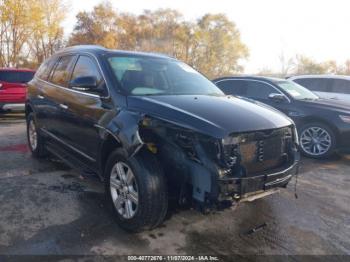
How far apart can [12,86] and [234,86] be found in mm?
6982

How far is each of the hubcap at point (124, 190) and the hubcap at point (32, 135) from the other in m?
2.88

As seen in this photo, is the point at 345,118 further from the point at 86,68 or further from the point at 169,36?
the point at 169,36

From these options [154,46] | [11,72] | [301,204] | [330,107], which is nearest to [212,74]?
[154,46]

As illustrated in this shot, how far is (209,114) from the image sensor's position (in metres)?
3.19

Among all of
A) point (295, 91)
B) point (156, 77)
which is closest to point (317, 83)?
point (295, 91)

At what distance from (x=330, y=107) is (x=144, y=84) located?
4.51 m

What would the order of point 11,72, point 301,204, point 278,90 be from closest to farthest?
point 301,204, point 278,90, point 11,72

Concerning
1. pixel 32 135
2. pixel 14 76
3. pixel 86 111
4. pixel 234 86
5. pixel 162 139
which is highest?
pixel 14 76

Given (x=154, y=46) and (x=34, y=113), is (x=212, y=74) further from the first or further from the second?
(x=34, y=113)

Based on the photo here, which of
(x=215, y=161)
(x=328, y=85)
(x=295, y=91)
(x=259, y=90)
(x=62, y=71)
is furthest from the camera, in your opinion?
(x=328, y=85)

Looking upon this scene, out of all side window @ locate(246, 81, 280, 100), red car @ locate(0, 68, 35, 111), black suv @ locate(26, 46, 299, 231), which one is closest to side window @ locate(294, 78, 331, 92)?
side window @ locate(246, 81, 280, 100)

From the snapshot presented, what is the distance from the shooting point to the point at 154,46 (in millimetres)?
39844

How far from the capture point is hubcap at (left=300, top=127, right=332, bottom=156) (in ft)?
21.9

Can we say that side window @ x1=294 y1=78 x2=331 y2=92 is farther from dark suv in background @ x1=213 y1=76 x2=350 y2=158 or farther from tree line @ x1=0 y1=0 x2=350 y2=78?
tree line @ x1=0 y1=0 x2=350 y2=78
